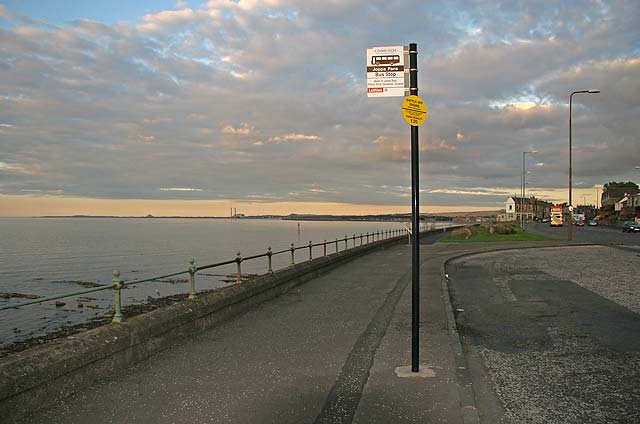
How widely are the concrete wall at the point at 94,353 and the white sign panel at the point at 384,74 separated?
161 inches

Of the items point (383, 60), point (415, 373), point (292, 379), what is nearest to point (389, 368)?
point (415, 373)

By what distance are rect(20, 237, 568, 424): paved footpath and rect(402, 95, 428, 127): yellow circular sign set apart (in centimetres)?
291

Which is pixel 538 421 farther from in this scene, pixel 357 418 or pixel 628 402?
pixel 357 418

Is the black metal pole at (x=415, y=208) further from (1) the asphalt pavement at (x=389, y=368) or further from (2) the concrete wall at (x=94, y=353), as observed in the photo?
(2) the concrete wall at (x=94, y=353)

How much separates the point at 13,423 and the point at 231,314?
502 centimetres

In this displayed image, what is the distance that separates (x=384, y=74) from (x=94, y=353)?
4.48m

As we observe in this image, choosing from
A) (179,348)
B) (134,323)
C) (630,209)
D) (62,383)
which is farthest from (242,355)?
(630,209)

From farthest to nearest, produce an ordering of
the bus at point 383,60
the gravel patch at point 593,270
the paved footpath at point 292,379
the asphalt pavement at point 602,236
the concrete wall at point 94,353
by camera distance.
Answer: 1. the asphalt pavement at point 602,236
2. the gravel patch at point 593,270
3. the bus at point 383,60
4. the paved footpath at point 292,379
5. the concrete wall at point 94,353

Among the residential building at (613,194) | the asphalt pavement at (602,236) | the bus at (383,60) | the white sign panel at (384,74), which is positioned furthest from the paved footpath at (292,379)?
the residential building at (613,194)

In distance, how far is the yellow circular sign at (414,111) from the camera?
5.79 metres

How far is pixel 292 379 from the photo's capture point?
5.71m

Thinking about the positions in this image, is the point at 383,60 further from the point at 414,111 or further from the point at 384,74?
the point at 414,111

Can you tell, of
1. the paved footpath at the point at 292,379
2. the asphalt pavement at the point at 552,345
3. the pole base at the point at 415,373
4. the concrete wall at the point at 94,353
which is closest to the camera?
the concrete wall at the point at 94,353

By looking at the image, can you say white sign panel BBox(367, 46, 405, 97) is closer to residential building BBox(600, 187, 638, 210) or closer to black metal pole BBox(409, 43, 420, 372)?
black metal pole BBox(409, 43, 420, 372)
